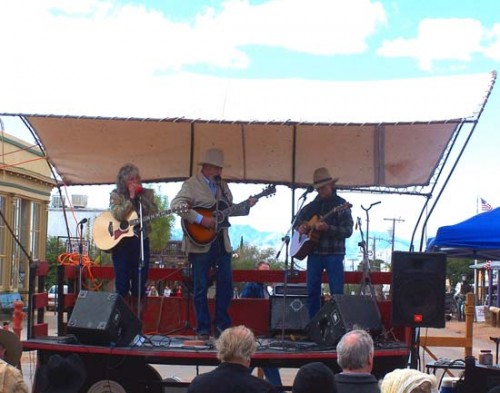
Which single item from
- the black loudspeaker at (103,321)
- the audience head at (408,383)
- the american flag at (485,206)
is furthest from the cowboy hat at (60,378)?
the american flag at (485,206)

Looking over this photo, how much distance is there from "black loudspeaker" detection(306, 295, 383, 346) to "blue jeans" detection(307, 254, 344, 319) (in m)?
0.47

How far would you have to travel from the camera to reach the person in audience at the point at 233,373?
5.03 meters

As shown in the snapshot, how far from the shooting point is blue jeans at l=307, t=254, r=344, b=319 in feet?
31.1

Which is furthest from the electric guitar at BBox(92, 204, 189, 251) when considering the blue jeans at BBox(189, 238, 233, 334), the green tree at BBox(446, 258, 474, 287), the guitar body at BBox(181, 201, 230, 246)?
the green tree at BBox(446, 258, 474, 287)

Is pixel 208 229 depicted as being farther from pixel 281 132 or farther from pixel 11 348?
pixel 11 348

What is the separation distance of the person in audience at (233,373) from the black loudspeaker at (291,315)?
15.3 feet

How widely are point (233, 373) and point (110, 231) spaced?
14.5ft

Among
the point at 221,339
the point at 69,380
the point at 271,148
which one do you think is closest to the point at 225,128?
the point at 271,148

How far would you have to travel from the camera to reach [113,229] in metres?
9.30

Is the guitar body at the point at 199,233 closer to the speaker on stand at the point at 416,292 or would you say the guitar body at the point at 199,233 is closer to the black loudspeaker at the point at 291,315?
the black loudspeaker at the point at 291,315

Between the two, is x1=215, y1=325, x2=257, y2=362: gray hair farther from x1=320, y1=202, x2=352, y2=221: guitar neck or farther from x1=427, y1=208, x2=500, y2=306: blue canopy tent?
x1=427, y1=208, x2=500, y2=306: blue canopy tent

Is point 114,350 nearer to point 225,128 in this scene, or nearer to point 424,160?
point 225,128

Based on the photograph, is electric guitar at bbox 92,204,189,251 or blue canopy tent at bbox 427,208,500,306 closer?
electric guitar at bbox 92,204,189,251

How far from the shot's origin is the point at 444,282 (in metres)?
9.02
